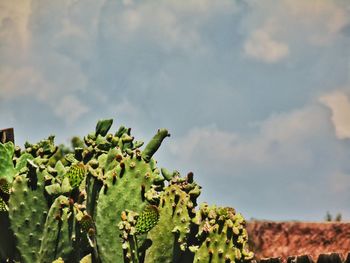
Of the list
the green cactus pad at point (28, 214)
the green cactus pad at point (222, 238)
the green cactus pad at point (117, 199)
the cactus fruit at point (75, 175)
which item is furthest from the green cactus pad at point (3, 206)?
the green cactus pad at point (222, 238)

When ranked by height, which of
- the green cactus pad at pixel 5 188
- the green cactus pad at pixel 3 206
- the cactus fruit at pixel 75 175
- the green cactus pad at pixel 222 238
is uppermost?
the cactus fruit at pixel 75 175

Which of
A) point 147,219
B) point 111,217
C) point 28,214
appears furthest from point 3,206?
point 147,219

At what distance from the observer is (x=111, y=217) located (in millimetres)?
6145

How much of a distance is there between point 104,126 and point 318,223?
5.74m

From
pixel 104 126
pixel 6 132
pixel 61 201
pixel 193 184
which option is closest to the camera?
pixel 61 201

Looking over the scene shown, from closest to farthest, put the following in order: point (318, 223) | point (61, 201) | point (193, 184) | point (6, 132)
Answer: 1. point (61, 201)
2. point (193, 184)
3. point (6, 132)
4. point (318, 223)

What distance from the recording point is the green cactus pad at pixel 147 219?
6.01 meters

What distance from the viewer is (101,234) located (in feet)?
20.3

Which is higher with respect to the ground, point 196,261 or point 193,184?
point 193,184

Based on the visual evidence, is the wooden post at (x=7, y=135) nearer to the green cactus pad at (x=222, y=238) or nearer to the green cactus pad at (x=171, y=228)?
the green cactus pad at (x=171, y=228)

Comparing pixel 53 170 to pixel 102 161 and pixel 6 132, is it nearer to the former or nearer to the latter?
pixel 102 161

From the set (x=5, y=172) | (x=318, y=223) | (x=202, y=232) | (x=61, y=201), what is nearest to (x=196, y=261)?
(x=202, y=232)

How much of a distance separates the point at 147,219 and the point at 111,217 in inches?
11.8

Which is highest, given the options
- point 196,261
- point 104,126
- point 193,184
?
point 104,126
